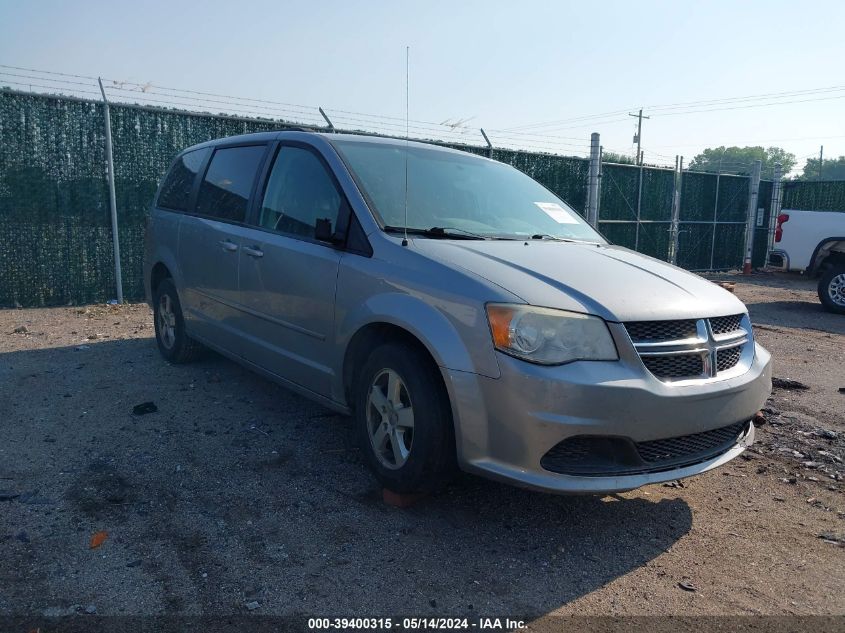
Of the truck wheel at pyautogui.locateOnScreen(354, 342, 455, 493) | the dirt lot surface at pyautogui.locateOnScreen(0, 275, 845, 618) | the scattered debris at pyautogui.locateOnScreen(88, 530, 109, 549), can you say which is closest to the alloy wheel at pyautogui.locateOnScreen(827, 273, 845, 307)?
the dirt lot surface at pyautogui.locateOnScreen(0, 275, 845, 618)

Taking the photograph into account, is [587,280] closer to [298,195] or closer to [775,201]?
[298,195]

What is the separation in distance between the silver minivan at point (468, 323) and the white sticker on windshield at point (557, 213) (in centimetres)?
2

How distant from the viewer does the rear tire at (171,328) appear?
586 centimetres

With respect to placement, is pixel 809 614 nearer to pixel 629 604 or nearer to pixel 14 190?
pixel 629 604

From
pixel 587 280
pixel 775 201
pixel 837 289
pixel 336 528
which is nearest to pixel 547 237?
pixel 587 280

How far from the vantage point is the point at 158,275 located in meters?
6.19

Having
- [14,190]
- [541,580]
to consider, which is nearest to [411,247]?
[541,580]

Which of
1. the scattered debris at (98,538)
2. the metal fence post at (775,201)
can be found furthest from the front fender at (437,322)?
the metal fence post at (775,201)

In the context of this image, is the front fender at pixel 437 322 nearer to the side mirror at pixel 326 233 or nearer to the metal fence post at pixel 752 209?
the side mirror at pixel 326 233

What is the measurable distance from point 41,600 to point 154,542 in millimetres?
538

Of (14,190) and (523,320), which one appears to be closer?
(523,320)

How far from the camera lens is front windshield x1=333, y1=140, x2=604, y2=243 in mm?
3955

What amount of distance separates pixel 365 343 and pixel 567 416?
122 cm

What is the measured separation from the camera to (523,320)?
2.93m
